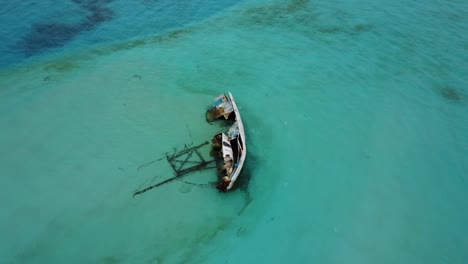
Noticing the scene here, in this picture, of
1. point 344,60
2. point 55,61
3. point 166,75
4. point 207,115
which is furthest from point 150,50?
point 344,60

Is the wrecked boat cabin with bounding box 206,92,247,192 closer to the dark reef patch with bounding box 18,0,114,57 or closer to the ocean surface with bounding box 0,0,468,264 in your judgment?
the ocean surface with bounding box 0,0,468,264

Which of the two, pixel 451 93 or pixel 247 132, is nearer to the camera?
pixel 247 132

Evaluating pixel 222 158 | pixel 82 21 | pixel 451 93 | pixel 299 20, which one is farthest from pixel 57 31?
pixel 451 93

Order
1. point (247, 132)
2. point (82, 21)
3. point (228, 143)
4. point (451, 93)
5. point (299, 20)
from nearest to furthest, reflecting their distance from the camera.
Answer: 1. point (228, 143)
2. point (247, 132)
3. point (451, 93)
4. point (299, 20)
5. point (82, 21)

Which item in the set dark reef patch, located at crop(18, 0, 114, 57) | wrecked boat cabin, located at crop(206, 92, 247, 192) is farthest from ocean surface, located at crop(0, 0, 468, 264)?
wrecked boat cabin, located at crop(206, 92, 247, 192)

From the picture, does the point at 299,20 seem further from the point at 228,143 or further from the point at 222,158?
the point at 222,158

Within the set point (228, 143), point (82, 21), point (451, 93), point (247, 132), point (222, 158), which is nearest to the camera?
point (228, 143)

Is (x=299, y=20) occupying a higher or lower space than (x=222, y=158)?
higher

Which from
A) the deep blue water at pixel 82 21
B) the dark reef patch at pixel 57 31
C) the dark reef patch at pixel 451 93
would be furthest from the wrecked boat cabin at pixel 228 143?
the dark reef patch at pixel 57 31

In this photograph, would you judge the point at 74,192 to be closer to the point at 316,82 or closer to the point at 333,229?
the point at 333,229
